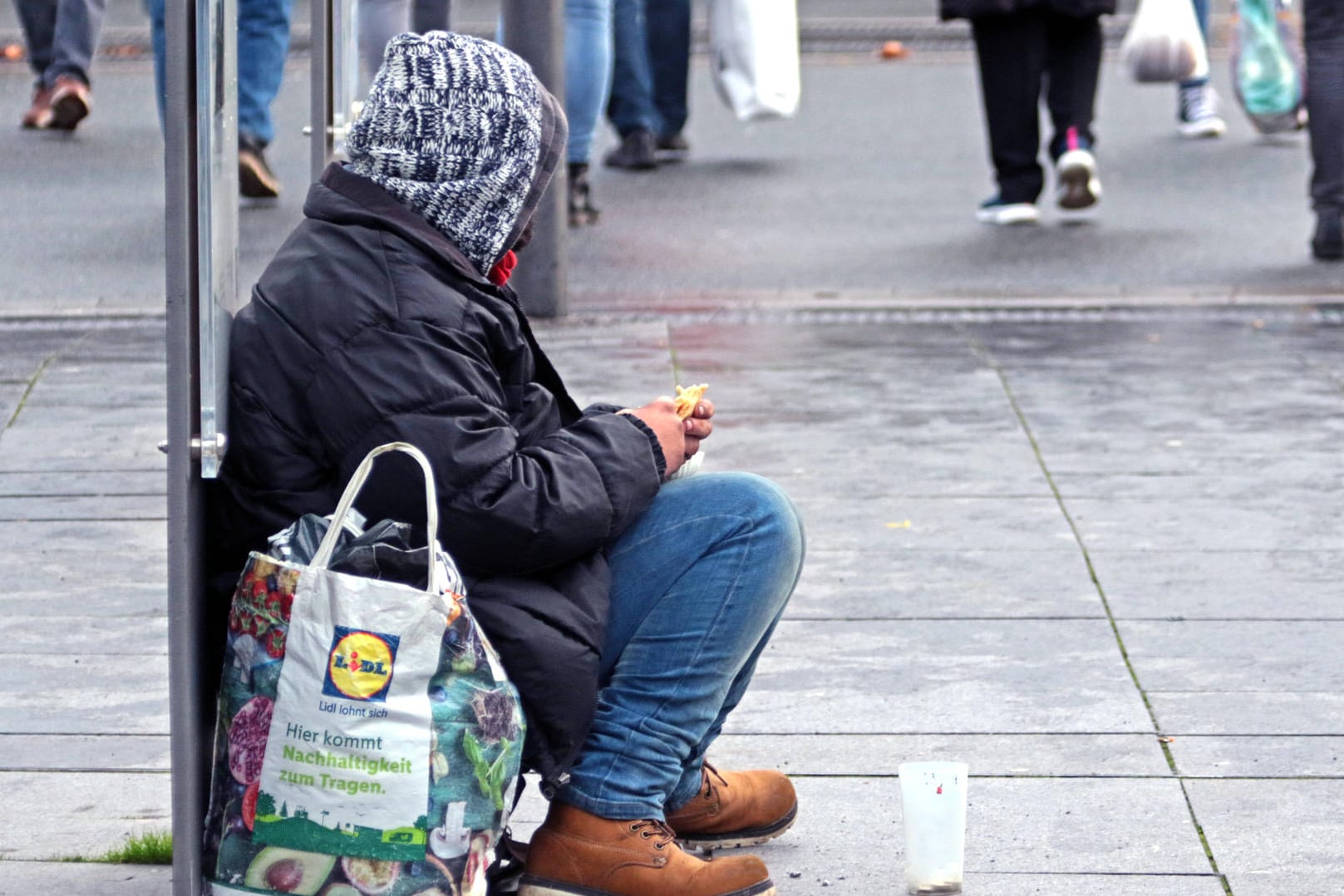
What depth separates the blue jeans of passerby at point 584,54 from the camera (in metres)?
7.21

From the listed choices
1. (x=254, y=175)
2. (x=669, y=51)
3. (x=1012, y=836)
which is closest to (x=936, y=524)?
(x=1012, y=836)

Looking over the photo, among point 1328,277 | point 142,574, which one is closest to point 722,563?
point 142,574

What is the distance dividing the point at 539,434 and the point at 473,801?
53cm

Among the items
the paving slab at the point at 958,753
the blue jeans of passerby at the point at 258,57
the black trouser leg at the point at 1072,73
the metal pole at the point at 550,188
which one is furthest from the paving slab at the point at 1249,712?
the blue jeans of passerby at the point at 258,57

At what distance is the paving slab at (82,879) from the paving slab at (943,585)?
150 cm

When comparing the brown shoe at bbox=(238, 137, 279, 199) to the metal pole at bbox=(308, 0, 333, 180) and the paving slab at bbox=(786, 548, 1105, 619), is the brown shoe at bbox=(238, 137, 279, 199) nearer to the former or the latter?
the paving slab at bbox=(786, 548, 1105, 619)

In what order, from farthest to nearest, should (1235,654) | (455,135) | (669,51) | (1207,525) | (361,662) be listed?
(669,51)
(1207,525)
(1235,654)
(455,135)
(361,662)

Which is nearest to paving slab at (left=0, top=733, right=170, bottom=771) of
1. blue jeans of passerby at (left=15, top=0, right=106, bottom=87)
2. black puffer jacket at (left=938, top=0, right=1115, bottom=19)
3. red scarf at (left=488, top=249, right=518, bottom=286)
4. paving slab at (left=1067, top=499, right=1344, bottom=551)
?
red scarf at (left=488, top=249, right=518, bottom=286)

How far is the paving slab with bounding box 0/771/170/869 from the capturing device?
3053 millimetres

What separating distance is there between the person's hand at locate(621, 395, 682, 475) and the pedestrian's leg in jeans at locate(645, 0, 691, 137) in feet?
23.5

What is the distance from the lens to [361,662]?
7.95 ft

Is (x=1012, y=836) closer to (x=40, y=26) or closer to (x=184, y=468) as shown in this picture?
(x=184, y=468)

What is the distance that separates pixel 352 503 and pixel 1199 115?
8581mm

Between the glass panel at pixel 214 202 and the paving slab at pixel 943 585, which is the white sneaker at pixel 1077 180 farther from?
the glass panel at pixel 214 202
